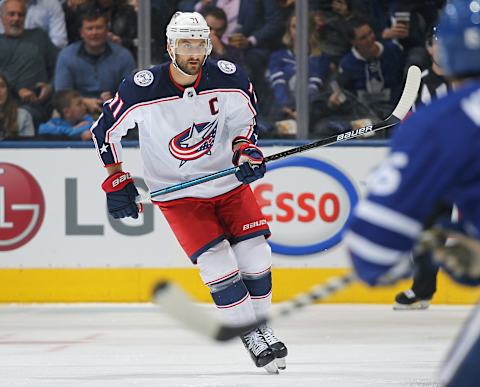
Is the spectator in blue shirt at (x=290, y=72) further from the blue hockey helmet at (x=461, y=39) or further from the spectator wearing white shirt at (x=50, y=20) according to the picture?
the blue hockey helmet at (x=461, y=39)

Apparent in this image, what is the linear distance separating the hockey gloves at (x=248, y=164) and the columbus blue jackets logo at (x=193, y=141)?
0.15 m

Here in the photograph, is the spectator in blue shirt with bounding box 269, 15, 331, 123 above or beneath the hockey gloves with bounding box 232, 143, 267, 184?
beneath

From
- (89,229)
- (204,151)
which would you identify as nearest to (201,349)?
(204,151)

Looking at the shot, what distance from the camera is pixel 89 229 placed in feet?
23.7

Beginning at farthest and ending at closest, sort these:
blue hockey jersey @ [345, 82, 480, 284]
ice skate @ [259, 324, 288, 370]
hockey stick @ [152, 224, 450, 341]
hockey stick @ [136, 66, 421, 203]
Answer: hockey stick @ [136, 66, 421, 203] < ice skate @ [259, 324, 288, 370] < hockey stick @ [152, 224, 450, 341] < blue hockey jersey @ [345, 82, 480, 284]

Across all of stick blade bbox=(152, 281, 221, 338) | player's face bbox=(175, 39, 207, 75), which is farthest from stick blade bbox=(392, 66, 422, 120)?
stick blade bbox=(152, 281, 221, 338)

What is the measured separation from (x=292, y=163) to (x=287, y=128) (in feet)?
0.83

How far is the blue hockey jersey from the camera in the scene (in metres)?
2.01

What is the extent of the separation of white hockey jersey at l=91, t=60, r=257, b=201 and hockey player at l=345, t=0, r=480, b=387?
2.77 meters

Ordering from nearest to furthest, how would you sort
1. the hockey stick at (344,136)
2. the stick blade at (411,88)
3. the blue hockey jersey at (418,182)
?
1. the blue hockey jersey at (418,182)
2. the hockey stick at (344,136)
3. the stick blade at (411,88)

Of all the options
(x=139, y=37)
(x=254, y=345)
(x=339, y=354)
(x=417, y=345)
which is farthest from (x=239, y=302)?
(x=139, y=37)

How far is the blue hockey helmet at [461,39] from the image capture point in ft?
6.84

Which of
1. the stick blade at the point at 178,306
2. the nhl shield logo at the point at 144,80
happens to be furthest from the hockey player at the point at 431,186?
the nhl shield logo at the point at 144,80

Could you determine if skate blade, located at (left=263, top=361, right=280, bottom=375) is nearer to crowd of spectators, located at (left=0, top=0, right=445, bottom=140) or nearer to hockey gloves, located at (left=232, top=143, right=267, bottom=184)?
hockey gloves, located at (left=232, top=143, right=267, bottom=184)
